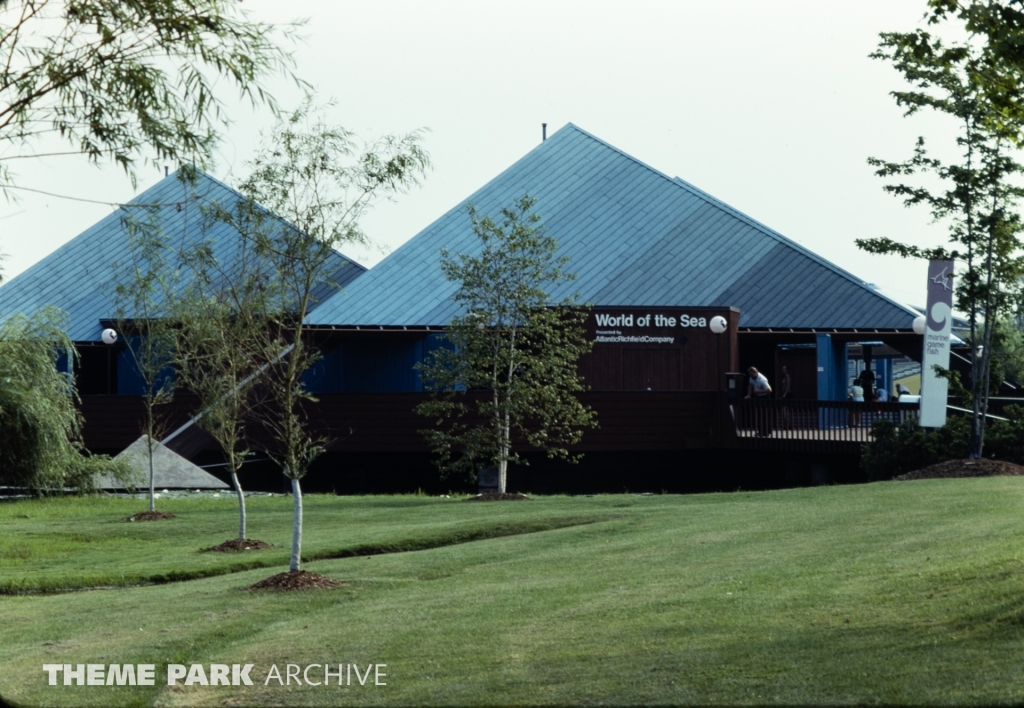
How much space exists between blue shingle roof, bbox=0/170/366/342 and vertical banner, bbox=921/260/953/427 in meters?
18.4

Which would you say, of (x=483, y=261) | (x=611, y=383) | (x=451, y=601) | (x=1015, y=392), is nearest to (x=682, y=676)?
(x=451, y=601)

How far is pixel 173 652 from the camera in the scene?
32.5ft

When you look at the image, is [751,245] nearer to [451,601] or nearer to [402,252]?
[402,252]

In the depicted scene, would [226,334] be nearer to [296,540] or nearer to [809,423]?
[296,540]

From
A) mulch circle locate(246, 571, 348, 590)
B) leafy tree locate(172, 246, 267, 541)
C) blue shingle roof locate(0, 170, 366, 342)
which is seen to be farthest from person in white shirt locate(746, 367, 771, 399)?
mulch circle locate(246, 571, 348, 590)

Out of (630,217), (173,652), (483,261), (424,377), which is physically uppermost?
(630,217)

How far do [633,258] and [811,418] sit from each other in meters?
8.52

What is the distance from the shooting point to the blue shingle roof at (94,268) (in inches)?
1457

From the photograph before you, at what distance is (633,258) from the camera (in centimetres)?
3509

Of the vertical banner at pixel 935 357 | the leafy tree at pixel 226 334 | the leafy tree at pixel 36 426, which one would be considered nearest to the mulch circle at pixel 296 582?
the leafy tree at pixel 226 334

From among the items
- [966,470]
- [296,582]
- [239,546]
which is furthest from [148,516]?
[966,470]

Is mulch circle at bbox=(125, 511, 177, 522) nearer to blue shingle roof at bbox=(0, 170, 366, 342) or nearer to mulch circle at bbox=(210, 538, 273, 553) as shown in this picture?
mulch circle at bbox=(210, 538, 273, 553)

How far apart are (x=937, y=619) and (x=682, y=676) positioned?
234 centimetres

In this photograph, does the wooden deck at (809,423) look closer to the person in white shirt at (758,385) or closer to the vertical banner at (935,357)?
the person in white shirt at (758,385)
